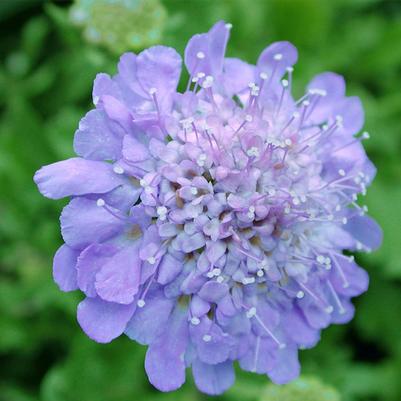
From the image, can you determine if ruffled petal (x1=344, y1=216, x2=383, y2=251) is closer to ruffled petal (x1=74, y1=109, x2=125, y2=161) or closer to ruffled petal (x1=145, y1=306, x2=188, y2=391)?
ruffled petal (x1=145, y1=306, x2=188, y2=391)

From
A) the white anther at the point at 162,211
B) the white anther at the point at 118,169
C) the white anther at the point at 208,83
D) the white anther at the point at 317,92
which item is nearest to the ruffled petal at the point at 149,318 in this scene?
the white anther at the point at 162,211

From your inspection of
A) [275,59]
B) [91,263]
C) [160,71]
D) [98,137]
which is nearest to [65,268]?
[91,263]

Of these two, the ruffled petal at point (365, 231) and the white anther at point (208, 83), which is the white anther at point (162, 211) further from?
the ruffled petal at point (365, 231)

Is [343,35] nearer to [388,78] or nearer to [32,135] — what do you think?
[388,78]

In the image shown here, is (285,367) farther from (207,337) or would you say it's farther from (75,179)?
(75,179)

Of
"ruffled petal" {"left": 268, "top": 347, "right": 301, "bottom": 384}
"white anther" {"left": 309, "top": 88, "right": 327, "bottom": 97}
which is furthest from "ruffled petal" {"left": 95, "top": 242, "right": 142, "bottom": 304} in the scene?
"white anther" {"left": 309, "top": 88, "right": 327, "bottom": 97}

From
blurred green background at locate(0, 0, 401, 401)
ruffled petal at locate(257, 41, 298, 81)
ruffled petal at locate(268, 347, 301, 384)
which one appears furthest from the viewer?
blurred green background at locate(0, 0, 401, 401)

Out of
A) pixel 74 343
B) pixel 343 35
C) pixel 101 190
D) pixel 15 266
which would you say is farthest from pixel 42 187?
pixel 343 35

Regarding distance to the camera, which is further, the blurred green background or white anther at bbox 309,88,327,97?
the blurred green background
